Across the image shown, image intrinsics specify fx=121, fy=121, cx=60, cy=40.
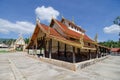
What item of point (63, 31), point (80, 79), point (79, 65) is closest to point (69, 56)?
point (63, 31)

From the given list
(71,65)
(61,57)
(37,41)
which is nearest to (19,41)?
(37,41)

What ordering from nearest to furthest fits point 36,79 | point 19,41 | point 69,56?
point 36,79 < point 69,56 < point 19,41

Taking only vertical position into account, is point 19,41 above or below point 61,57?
above

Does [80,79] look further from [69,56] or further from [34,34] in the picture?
[34,34]

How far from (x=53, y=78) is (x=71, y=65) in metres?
2.88

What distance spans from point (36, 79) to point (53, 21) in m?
12.1

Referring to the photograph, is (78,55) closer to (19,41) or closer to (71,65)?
(71,65)

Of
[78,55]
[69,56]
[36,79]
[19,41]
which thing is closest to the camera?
[36,79]

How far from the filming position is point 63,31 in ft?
50.4

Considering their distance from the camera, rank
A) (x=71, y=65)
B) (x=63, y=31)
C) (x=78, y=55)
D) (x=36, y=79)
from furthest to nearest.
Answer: (x=78, y=55)
(x=63, y=31)
(x=71, y=65)
(x=36, y=79)

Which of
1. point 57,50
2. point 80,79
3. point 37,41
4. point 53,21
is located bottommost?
point 80,79

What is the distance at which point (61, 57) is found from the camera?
17.3 meters

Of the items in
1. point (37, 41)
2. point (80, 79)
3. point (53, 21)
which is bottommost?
point (80, 79)

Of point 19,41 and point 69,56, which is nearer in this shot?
point 69,56
